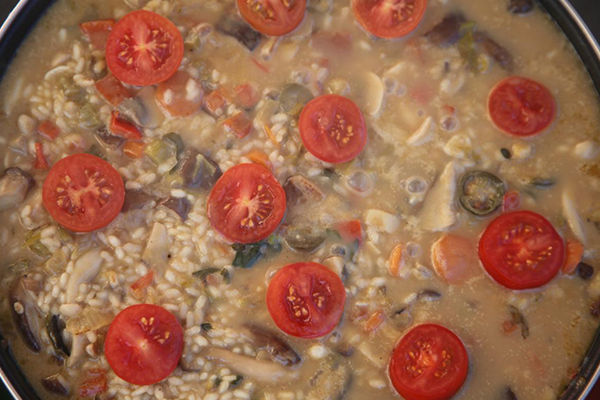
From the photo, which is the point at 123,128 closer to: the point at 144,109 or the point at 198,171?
the point at 144,109

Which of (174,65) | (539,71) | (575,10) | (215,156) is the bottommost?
(215,156)

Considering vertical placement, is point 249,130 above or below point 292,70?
below

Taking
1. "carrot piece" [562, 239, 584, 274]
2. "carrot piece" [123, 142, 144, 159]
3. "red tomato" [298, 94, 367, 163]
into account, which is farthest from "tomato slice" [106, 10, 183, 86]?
"carrot piece" [562, 239, 584, 274]

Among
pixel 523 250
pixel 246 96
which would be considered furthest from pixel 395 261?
pixel 246 96

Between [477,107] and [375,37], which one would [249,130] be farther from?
[477,107]

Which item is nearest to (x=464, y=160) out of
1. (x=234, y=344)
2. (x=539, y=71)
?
(x=539, y=71)

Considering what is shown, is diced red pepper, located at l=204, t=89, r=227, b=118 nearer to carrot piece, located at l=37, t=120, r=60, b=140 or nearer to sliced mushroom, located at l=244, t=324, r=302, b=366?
carrot piece, located at l=37, t=120, r=60, b=140
